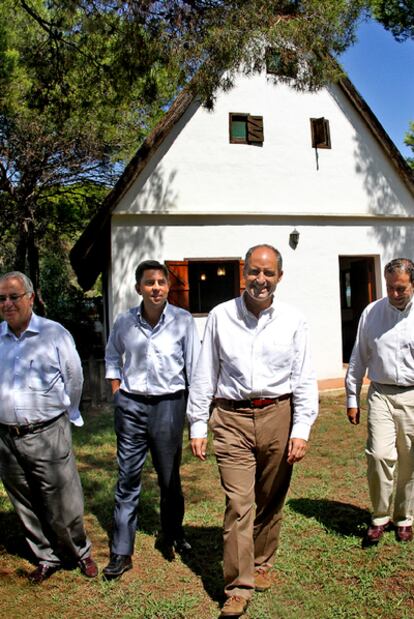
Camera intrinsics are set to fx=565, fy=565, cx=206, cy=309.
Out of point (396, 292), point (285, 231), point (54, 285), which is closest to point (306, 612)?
point (396, 292)

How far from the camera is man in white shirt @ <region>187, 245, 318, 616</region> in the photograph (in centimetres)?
302

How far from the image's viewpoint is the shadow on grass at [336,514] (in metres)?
4.10

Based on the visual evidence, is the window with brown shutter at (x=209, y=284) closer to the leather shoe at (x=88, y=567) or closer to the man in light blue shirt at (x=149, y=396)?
the man in light blue shirt at (x=149, y=396)

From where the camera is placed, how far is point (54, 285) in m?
15.8

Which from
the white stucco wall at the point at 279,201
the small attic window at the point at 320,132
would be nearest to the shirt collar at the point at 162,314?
the white stucco wall at the point at 279,201

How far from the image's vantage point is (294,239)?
396 inches

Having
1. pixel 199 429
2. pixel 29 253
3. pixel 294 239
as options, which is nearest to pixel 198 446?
pixel 199 429

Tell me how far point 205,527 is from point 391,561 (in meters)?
1.37

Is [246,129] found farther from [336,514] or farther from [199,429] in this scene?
[199,429]

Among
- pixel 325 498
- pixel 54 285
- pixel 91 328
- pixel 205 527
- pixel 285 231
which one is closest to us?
pixel 205 527

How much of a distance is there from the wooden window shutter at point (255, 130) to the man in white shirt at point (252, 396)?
723 centimetres

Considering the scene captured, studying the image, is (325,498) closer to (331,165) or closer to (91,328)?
(331,165)

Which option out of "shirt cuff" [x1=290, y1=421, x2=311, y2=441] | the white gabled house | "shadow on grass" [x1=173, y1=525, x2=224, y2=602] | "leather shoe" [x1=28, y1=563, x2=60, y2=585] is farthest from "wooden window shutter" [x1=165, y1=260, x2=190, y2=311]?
"shirt cuff" [x1=290, y1=421, x2=311, y2=441]

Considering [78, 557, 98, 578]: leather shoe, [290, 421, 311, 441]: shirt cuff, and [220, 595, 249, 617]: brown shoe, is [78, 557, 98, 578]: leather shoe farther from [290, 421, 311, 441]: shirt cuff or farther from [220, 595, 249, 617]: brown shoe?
[290, 421, 311, 441]: shirt cuff
